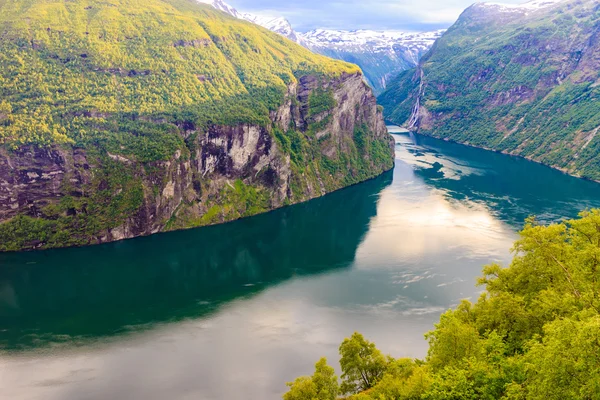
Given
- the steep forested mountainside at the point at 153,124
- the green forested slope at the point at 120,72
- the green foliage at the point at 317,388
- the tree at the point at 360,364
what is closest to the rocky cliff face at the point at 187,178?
the steep forested mountainside at the point at 153,124

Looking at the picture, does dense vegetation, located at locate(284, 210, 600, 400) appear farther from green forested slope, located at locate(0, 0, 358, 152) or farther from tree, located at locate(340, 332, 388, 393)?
green forested slope, located at locate(0, 0, 358, 152)

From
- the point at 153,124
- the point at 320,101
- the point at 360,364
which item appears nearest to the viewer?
the point at 360,364

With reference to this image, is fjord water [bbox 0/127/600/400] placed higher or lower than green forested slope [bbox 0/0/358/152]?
lower

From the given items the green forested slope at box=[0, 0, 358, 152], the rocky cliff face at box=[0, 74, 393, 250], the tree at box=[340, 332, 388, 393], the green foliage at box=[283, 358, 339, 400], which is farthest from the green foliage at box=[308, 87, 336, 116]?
the green foliage at box=[283, 358, 339, 400]

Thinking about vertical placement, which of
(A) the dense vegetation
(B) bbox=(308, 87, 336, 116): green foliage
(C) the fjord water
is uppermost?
(B) bbox=(308, 87, 336, 116): green foliage

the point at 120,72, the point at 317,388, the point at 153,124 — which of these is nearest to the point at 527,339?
the point at 317,388

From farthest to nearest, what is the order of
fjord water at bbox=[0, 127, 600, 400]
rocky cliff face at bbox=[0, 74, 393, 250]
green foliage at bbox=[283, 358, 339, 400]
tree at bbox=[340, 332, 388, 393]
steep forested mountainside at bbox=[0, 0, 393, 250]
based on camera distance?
steep forested mountainside at bbox=[0, 0, 393, 250]
rocky cliff face at bbox=[0, 74, 393, 250]
fjord water at bbox=[0, 127, 600, 400]
tree at bbox=[340, 332, 388, 393]
green foliage at bbox=[283, 358, 339, 400]

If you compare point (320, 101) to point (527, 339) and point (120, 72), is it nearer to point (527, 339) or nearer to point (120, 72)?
point (120, 72)
